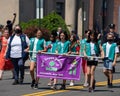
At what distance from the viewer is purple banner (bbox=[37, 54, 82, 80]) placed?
57.6 ft

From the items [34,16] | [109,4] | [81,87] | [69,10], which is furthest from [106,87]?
[109,4]

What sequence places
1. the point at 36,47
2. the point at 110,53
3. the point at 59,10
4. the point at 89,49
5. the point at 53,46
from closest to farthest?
the point at 89,49
the point at 36,47
the point at 53,46
the point at 110,53
the point at 59,10

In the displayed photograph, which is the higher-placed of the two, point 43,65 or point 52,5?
point 52,5

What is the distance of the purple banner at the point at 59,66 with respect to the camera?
1755cm

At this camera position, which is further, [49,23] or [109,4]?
[109,4]

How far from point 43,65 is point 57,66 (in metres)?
0.44

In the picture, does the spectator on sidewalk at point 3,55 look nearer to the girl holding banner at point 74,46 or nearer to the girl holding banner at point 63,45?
the girl holding banner at point 74,46

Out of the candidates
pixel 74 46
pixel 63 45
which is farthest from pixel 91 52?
pixel 74 46

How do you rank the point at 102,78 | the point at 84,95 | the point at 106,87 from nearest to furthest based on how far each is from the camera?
the point at 84,95
the point at 106,87
the point at 102,78

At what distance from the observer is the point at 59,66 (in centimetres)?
1766

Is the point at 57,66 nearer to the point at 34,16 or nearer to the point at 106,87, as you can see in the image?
the point at 106,87

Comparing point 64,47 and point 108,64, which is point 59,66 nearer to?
point 64,47

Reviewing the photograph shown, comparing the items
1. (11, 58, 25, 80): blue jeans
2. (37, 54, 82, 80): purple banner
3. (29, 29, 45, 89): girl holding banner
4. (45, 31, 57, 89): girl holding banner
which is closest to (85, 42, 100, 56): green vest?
(37, 54, 82, 80): purple banner

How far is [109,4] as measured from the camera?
194ft
